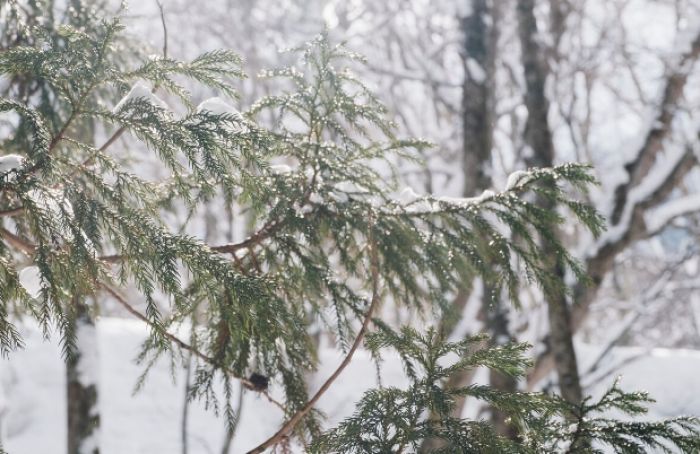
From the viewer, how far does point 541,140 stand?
4.41 metres

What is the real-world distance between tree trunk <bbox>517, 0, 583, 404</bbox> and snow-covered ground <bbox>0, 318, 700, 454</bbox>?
2.53 m

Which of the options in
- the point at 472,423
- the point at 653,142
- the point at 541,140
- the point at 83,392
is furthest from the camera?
the point at 653,142

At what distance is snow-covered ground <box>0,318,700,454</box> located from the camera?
22.9 feet

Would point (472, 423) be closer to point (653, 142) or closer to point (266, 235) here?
point (266, 235)

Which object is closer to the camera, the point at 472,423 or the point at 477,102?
the point at 472,423

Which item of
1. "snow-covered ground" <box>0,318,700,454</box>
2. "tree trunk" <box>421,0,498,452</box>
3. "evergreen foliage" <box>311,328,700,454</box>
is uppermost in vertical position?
"tree trunk" <box>421,0,498,452</box>

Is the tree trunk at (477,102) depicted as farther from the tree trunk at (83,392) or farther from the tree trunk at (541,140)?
the tree trunk at (83,392)

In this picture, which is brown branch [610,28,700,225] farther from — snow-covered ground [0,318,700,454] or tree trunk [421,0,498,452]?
snow-covered ground [0,318,700,454]

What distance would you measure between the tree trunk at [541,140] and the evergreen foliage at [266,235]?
1.89 metres

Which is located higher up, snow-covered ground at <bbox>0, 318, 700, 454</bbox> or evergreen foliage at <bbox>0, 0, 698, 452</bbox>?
snow-covered ground at <bbox>0, 318, 700, 454</bbox>

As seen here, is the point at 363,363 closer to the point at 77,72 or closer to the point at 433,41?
the point at 433,41

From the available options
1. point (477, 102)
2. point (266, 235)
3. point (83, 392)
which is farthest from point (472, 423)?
point (477, 102)

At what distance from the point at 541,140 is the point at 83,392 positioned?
3509mm

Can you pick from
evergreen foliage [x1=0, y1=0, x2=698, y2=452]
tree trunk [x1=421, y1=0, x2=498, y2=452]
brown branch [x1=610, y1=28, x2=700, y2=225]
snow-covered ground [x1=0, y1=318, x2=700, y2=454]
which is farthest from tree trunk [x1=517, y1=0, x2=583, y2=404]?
snow-covered ground [x1=0, y1=318, x2=700, y2=454]
